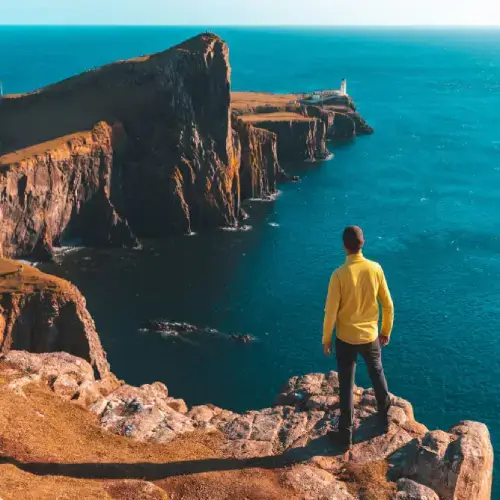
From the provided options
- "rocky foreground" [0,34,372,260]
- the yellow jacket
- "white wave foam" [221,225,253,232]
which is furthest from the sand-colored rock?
"white wave foam" [221,225,253,232]

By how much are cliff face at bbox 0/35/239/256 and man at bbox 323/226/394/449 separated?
85830mm

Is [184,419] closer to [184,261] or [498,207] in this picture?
[184,261]

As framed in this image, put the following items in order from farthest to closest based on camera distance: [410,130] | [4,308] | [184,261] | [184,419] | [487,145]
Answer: [410,130] < [487,145] < [184,261] < [4,308] < [184,419]

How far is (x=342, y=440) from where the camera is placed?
19.1 metres

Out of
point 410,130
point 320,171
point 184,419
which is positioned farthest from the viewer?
point 410,130

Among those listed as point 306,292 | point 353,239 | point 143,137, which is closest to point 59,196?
point 143,137

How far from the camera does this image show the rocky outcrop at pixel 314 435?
58.1 feet

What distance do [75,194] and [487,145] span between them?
126268 mm

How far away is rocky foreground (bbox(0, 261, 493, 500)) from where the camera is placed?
57.1ft

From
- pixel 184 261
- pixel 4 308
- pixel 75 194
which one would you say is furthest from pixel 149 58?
pixel 4 308

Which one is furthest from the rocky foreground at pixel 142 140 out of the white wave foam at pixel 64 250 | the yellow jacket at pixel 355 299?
the yellow jacket at pixel 355 299

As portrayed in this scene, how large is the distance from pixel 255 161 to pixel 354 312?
11441 centimetres

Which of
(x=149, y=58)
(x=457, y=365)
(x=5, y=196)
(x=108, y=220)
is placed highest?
(x=149, y=58)

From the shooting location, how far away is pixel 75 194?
98250 millimetres
